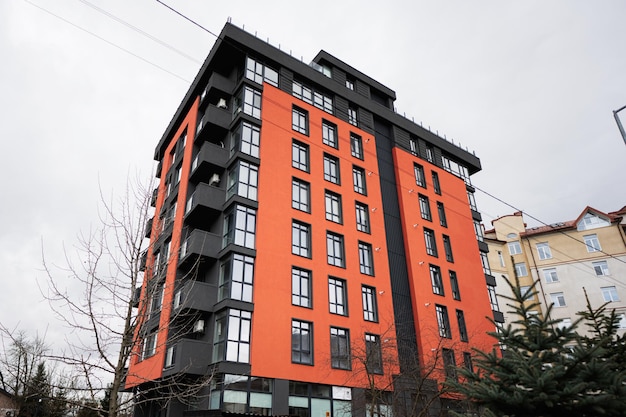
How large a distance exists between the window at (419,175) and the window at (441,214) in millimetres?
2197

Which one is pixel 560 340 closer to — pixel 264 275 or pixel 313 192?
pixel 264 275

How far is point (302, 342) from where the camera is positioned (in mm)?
23516

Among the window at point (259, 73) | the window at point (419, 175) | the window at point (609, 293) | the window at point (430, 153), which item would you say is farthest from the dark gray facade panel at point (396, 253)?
the window at point (609, 293)

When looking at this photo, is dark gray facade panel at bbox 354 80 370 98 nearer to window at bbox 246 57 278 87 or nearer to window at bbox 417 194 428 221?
window at bbox 246 57 278 87

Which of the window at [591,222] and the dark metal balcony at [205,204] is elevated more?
the window at [591,222]

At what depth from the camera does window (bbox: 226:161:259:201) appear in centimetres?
2542

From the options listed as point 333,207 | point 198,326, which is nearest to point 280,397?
point 198,326

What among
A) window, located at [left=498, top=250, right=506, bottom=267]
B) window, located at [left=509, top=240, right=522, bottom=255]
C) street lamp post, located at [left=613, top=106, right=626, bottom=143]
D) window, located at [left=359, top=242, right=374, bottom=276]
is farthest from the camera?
window, located at [left=509, top=240, right=522, bottom=255]

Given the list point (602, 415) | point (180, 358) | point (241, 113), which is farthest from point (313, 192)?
point (602, 415)

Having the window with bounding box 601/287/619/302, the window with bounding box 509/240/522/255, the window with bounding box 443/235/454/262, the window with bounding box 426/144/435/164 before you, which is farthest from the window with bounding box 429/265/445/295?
the window with bounding box 601/287/619/302

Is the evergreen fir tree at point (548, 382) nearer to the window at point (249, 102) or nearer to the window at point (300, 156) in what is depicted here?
the window at point (300, 156)

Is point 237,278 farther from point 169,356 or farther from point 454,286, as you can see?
point 454,286

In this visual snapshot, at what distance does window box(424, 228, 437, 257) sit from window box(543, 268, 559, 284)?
23.0 m

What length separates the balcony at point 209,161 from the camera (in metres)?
27.0
